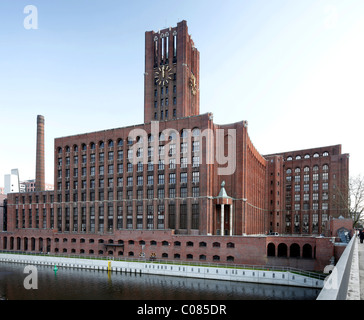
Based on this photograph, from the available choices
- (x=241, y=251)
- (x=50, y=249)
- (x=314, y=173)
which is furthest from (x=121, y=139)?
(x=314, y=173)

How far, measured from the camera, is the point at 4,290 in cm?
4956

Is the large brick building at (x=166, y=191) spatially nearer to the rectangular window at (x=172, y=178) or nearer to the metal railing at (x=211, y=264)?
the rectangular window at (x=172, y=178)

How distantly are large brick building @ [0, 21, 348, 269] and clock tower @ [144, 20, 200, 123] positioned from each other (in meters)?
0.29

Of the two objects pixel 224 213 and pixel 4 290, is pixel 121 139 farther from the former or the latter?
pixel 4 290

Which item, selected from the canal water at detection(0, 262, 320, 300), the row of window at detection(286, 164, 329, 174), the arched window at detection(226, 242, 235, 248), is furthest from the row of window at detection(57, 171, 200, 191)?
the row of window at detection(286, 164, 329, 174)

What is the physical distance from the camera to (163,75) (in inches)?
3634

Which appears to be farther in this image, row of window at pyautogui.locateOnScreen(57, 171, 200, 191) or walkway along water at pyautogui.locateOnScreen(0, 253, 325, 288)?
row of window at pyautogui.locateOnScreen(57, 171, 200, 191)

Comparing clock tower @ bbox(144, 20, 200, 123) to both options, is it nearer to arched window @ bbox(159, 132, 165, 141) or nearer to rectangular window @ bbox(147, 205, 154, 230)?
arched window @ bbox(159, 132, 165, 141)

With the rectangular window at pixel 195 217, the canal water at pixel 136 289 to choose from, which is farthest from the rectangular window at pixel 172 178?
the canal water at pixel 136 289

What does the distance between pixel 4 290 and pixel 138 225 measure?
30.5m

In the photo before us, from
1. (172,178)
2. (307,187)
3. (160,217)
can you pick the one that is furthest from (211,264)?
(307,187)

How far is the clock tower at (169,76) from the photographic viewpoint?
89125 mm

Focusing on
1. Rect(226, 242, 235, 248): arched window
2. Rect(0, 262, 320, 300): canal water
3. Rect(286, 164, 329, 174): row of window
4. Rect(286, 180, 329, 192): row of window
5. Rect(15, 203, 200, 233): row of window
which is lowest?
Rect(0, 262, 320, 300): canal water

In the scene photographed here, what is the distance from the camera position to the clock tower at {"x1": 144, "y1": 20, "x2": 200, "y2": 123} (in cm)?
8912
